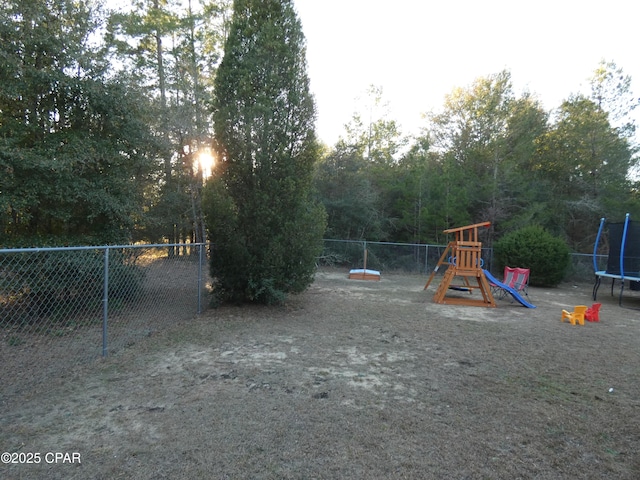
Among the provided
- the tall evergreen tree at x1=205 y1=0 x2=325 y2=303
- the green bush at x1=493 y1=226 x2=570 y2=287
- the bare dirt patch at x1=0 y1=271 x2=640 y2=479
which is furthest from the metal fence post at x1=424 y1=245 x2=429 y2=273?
the bare dirt patch at x1=0 y1=271 x2=640 y2=479

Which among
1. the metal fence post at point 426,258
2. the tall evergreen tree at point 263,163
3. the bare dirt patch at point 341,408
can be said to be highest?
the tall evergreen tree at point 263,163

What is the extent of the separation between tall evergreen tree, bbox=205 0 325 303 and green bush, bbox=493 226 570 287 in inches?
353

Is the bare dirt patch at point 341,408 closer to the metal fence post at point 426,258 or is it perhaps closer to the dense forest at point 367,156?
the dense forest at point 367,156

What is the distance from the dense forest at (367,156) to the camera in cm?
695

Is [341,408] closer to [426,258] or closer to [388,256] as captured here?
[426,258]

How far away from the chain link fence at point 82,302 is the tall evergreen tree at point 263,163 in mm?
779

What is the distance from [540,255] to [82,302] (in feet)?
42.4

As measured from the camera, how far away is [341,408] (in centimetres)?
301

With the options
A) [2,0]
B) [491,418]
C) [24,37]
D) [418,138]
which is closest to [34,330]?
[24,37]

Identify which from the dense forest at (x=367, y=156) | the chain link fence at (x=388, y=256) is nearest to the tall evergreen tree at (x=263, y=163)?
the dense forest at (x=367, y=156)

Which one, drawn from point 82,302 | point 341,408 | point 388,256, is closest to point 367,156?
point 388,256

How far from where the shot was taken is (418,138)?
853 inches

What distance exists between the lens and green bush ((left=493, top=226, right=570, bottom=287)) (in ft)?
39.8

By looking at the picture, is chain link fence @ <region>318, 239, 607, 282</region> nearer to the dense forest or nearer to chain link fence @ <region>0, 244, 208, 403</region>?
the dense forest
